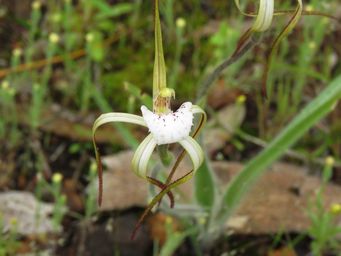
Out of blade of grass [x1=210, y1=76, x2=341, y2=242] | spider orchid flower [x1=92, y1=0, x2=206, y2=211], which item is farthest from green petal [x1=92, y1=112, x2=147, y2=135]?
blade of grass [x1=210, y1=76, x2=341, y2=242]

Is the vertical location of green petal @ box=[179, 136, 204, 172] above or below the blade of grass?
below

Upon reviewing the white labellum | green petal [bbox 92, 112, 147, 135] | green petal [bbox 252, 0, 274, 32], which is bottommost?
the white labellum

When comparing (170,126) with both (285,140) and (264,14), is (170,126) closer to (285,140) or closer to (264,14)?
(264,14)

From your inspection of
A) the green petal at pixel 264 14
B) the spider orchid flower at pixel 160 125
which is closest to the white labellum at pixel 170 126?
the spider orchid flower at pixel 160 125

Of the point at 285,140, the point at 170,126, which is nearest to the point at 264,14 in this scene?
the point at 170,126

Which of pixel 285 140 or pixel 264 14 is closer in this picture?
pixel 264 14

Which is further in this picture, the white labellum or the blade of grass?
the blade of grass

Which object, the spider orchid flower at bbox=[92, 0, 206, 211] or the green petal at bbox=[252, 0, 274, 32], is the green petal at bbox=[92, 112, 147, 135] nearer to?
the spider orchid flower at bbox=[92, 0, 206, 211]

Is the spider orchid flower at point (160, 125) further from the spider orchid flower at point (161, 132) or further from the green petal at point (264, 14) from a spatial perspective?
the green petal at point (264, 14)
